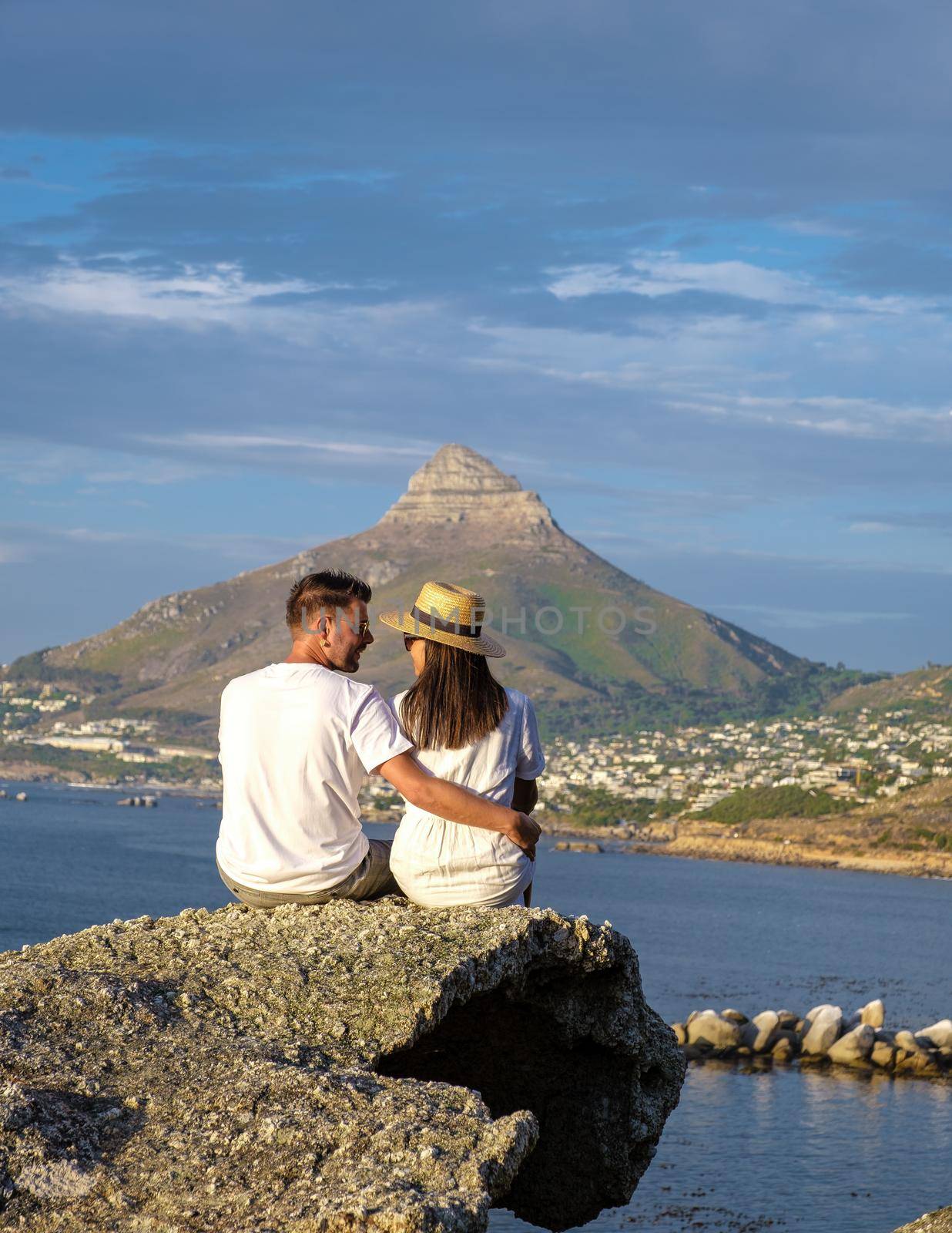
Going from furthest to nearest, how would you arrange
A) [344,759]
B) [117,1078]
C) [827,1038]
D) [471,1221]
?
1. [827,1038]
2. [344,759]
3. [117,1078]
4. [471,1221]

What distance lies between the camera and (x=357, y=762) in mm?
5766

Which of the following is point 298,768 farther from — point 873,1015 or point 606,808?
point 606,808

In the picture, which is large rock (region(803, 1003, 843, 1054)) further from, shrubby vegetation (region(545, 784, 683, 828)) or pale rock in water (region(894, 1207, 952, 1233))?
shrubby vegetation (region(545, 784, 683, 828))

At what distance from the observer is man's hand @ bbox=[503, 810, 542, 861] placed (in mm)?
5758

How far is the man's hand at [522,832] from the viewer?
5758 millimetres

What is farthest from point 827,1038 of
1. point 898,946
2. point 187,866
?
point 187,866

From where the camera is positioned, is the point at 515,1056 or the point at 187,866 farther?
the point at 187,866

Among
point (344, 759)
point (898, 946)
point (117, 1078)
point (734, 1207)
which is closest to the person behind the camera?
point (117, 1078)

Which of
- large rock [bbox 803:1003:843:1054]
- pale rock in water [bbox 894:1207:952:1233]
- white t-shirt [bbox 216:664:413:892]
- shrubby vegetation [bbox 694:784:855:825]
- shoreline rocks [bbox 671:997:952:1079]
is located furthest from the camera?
shrubby vegetation [bbox 694:784:855:825]

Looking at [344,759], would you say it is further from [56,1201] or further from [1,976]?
[56,1201]

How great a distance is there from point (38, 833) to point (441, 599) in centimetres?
11321

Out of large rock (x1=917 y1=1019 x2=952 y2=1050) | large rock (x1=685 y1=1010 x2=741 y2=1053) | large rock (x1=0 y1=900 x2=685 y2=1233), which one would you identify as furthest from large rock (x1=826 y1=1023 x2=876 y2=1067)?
large rock (x1=0 y1=900 x2=685 y2=1233)

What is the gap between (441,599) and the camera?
5988mm

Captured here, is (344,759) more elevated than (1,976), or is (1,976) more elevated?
(344,759)
